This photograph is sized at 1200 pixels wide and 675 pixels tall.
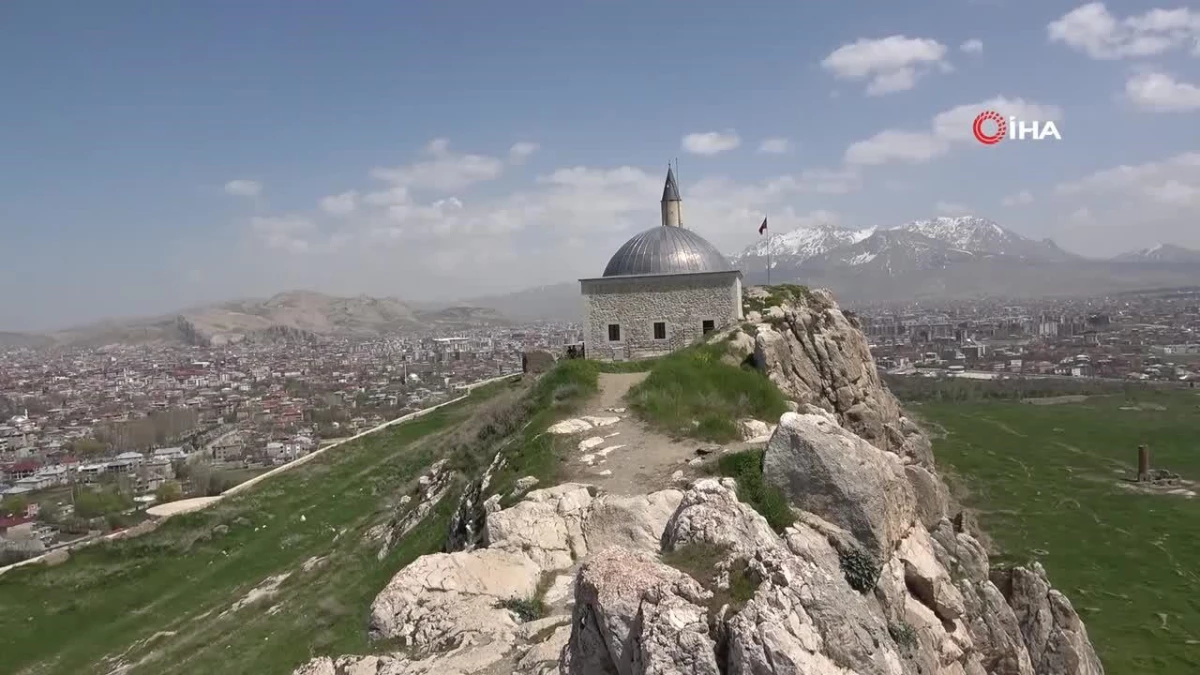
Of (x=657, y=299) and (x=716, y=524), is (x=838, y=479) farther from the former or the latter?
(x=657, y=299)

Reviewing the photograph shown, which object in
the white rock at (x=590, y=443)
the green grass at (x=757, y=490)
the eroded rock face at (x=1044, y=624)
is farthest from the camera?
the eroded rock face at (x=1044, y=624)

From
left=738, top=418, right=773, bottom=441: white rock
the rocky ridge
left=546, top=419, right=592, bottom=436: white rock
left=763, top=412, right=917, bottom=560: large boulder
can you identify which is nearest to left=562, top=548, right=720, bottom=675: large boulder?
the rocky ridge

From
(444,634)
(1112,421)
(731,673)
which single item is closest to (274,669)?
(444,634)

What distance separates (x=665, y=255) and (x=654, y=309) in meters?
2.08

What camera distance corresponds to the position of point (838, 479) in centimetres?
998

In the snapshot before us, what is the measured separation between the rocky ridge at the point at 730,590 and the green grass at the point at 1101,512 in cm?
1618

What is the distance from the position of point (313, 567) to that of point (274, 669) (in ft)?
27.0

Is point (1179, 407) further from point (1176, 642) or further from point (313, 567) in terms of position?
point (313, 567)

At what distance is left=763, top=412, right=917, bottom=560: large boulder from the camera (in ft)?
32.1

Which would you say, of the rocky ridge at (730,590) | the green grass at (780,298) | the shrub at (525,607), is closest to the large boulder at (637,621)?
the rocky ridge at (730,590)

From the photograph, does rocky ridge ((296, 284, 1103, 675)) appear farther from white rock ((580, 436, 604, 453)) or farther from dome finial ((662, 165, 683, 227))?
dome finial ((662, 165, 683, 227))

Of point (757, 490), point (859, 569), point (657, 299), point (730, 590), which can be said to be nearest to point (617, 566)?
point (730, 590)

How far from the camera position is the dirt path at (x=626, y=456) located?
534 inches

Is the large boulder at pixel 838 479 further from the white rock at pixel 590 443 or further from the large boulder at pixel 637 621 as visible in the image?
the white rock at pixel 590 443
